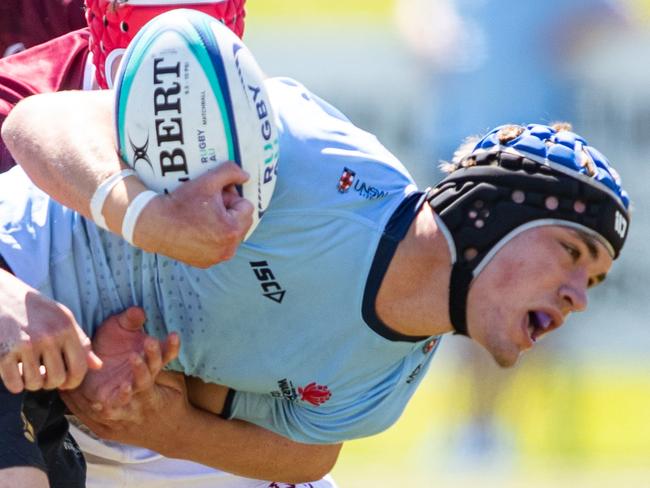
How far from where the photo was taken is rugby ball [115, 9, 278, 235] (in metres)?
2.82

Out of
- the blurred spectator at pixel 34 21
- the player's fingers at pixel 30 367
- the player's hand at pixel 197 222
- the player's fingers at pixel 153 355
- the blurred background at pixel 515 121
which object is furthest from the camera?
the blurred background at pixel 515 121

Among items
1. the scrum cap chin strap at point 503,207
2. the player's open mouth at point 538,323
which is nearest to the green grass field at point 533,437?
the player's open mouth at point 538,323

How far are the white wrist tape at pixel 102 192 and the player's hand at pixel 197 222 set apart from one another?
0.10 m

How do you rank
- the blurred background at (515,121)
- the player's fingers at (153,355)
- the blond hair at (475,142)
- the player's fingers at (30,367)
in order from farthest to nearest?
the blurred background at (515,121) → the blond hair at (475,142) → the player's fingers at (153,355) → the player's fingers at (30,367)

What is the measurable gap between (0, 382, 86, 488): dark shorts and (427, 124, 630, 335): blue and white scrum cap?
949mm

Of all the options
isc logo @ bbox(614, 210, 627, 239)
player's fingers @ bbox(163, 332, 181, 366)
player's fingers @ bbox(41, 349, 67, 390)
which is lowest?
player's fingers @ bbox(163, 332, 181, 366)

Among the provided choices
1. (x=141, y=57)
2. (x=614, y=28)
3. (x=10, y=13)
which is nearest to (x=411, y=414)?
(x=614, y=28)

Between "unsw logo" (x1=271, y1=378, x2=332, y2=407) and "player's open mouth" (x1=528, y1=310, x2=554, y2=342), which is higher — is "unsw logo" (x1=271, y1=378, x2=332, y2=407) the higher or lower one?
the lower one

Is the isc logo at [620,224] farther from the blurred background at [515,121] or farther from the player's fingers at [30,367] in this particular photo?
the blurred background at [515,121]

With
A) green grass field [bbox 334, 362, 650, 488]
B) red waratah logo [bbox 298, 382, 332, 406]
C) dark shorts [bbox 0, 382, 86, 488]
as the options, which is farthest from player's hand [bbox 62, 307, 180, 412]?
green grass field [bbox 334, 362, 650, 488]

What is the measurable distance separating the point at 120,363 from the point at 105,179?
1.82ft

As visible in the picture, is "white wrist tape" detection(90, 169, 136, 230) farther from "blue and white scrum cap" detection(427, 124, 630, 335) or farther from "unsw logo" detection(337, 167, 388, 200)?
"blue and white scrum cap" detection(427, 124, 630, 335)

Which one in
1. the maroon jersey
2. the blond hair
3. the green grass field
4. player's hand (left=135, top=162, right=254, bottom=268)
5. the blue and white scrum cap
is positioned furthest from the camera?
the green grass field

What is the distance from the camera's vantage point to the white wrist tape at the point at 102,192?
281 cm
